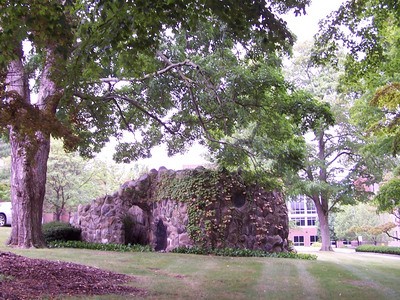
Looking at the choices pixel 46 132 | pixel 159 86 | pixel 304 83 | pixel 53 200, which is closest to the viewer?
pixel 46 132

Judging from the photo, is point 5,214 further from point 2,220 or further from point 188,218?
point 188,218

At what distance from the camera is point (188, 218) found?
13938 millimetres

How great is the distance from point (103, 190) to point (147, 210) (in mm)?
18169

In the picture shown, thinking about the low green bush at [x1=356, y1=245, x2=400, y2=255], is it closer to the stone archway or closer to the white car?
the stone archway

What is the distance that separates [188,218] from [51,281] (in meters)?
8.21

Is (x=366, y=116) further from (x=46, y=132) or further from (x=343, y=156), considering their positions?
(x=46, y=132)

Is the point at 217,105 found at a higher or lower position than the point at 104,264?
higher

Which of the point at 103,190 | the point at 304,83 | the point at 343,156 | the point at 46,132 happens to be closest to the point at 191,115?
the point at 46,132

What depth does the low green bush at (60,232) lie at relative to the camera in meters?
14.7

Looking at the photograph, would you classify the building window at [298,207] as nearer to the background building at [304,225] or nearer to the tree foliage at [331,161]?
the background building at [304,225]

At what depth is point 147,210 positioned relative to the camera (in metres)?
16.7

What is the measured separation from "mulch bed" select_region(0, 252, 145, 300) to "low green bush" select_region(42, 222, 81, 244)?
8.15 metres

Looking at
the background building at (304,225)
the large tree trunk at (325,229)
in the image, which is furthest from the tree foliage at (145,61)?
the background building at (304,225)

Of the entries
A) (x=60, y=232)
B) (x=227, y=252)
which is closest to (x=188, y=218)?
(x=227, y=252)
